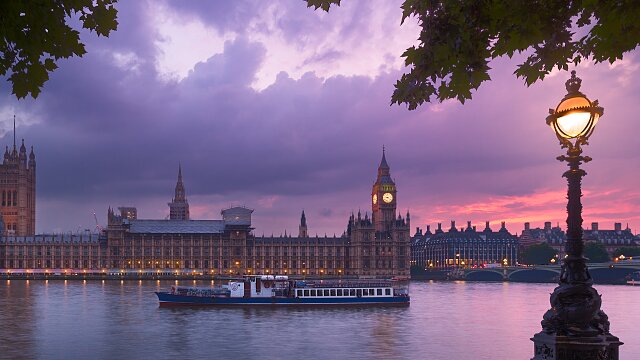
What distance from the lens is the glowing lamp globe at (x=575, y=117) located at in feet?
26.0

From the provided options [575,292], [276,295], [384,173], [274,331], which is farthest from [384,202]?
[575,292]

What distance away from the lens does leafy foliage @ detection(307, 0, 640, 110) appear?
245 inches

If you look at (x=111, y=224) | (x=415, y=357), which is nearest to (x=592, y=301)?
(x=415, y=357)

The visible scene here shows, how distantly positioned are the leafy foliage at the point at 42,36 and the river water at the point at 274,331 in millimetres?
38765

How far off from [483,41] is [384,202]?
17585 cm

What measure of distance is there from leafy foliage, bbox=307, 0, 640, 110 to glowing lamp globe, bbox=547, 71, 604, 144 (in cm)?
102

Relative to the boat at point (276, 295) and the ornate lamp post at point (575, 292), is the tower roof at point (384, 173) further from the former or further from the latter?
the ornate lamp post at point (575, 292)

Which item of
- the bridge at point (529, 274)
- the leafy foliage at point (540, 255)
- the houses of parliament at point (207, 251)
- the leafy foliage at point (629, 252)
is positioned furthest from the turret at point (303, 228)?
the leafy foliage at point (629, 252)

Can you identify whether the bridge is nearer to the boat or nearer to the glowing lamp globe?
the boat

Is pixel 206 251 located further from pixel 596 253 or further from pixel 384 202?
pixel 596 253

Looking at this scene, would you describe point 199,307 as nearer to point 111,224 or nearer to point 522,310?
point 522,310

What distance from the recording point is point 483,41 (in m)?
6.68

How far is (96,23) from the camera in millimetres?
6422

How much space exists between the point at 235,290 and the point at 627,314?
135 feet
